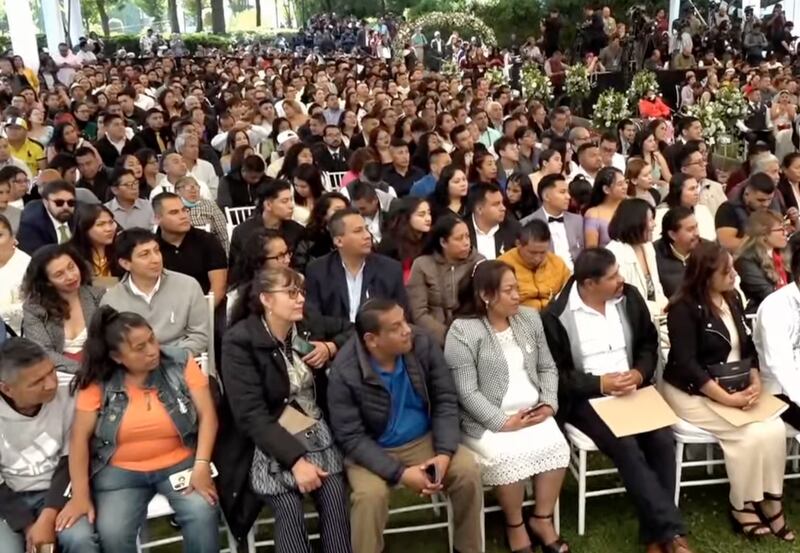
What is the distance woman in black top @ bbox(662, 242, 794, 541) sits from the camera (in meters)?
3.10

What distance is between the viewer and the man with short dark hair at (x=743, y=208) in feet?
15.4

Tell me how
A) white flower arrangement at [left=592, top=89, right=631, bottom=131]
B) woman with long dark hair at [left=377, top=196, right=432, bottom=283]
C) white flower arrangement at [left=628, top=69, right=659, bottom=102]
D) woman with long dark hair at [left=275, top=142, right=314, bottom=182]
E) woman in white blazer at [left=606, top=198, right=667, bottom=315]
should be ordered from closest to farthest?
woman in white blazer at [left=606, top=198, right=667, bottom=315] < woman with long dark hair at [left=377, top=196, right=432, bottom=283] < woman with long dark hair at [left=275, top=142, right=314, bottom=182] < white flower arrangement at [left=592, top=89, right=631, bottom=131] < white flower arrangement at [left=628, top=69, right=659, bottom=102]

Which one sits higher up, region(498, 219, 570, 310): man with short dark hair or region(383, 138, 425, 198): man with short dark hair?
region(383, 138, 425, 198): man with short dark hair

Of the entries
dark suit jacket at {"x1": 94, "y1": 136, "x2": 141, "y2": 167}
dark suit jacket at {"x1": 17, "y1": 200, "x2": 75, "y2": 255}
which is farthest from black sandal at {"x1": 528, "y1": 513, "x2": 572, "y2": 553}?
dark suit jacket at {"x1": 94, "y1": 136, "x2": 141, "y2": 167}

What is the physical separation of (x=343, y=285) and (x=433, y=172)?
255 cm

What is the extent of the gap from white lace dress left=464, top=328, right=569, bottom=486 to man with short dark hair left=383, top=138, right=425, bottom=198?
3.36 m

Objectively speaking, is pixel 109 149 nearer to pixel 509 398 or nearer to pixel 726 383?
pixel 509 398

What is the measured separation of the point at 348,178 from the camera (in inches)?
253

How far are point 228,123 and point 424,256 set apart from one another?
16.9 feet

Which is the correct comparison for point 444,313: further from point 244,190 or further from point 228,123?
point 228,123

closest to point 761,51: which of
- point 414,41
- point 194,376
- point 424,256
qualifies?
point 414,41

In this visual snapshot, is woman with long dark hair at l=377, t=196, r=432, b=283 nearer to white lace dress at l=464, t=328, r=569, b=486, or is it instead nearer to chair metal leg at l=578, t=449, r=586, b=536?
white lace dress at l=464, t=328, r=569, b=486

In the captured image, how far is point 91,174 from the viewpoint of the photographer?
609cm

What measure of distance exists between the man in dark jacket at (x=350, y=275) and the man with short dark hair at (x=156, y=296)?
0.55m
